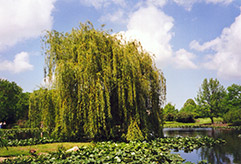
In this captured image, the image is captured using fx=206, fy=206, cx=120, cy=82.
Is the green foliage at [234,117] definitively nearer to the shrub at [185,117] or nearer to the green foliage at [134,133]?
the shrub at [185,117]

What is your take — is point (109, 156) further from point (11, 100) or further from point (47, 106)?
point (11, 100)

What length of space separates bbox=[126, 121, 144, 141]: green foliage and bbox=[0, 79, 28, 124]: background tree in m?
31.1

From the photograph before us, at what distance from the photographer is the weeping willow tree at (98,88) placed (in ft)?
36.1

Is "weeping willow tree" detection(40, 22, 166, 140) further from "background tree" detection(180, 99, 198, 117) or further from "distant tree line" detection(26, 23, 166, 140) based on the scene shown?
"background tree" detection(180, 99, 198, 117)

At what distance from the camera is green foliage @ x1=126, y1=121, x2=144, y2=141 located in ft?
35.4

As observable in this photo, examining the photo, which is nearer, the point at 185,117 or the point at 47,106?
the point at 47,106

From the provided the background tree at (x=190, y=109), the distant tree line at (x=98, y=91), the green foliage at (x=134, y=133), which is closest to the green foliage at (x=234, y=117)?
the background tree at (x=190, y=109)

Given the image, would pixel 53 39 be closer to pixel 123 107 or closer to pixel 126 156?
pixel 123 107

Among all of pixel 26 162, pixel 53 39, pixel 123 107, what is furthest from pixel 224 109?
pixel 26 162

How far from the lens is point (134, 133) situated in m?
11.0

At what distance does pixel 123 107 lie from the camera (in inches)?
442

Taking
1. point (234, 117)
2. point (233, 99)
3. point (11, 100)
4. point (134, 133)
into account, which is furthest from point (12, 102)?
point (233, 99)

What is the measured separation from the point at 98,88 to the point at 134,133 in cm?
307

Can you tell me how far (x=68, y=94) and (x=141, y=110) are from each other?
13.6 feet
